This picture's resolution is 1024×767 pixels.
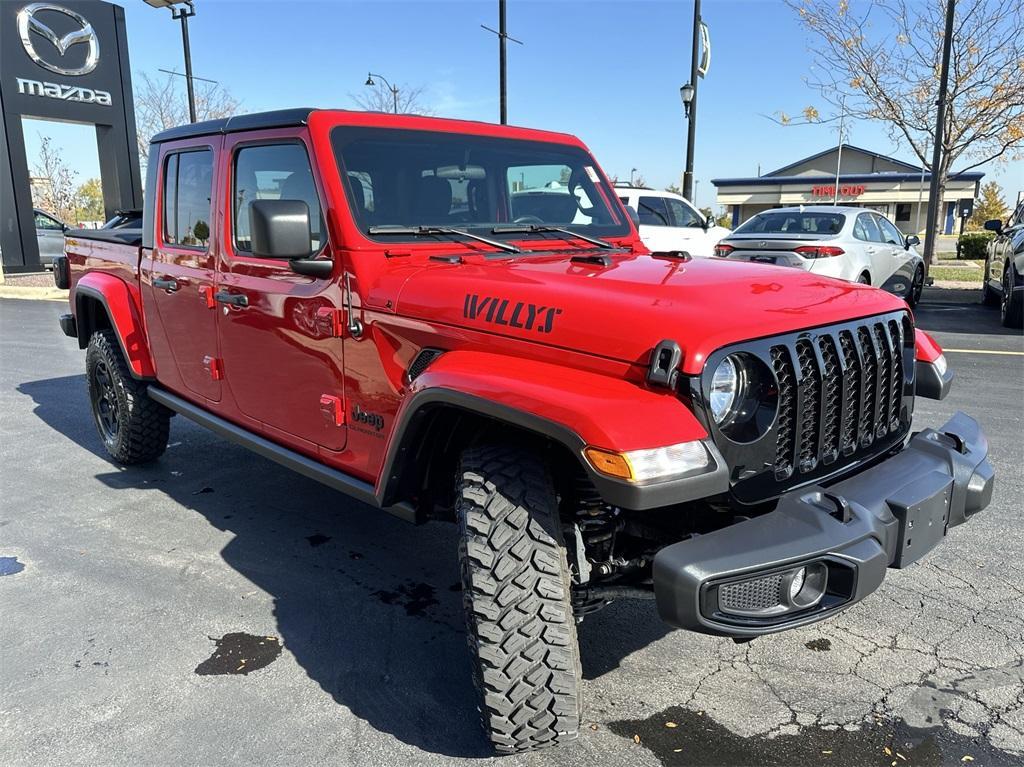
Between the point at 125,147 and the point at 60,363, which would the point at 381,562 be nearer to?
the point at 60,363

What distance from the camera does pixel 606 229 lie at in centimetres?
370

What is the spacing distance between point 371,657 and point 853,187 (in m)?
48.8

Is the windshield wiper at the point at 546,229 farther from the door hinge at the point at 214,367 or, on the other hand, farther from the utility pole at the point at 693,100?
the utility pole at the point at 693,100

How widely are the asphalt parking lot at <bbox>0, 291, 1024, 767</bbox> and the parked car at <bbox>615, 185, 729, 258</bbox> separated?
743 centimetres

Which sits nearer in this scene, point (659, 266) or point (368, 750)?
point (368, 750)

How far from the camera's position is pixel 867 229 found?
1020cm

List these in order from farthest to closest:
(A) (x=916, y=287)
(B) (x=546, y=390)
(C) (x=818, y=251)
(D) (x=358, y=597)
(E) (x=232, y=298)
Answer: (A) (x=916, y=287)
(C) (x=818, y=251)
(E) (x=232, y=298)
(D) (x=358, y=597)
(B) (x=546, y=390)

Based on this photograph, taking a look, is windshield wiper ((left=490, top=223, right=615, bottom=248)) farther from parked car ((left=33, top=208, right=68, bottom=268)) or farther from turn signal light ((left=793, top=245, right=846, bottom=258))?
parked car ((left=33, top=208, right=68, bottom=268))

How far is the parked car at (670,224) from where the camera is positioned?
11211 millimetres

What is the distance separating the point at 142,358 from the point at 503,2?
14845 mm

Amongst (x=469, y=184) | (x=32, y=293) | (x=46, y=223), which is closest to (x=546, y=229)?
(x=469, y=184)

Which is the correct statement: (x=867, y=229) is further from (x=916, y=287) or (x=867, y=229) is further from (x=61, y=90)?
(x=61, y=90)

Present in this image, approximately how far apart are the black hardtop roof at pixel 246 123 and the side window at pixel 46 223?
1713 centimetres

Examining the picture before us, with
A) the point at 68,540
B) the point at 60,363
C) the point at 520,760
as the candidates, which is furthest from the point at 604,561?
the point at 60,363
